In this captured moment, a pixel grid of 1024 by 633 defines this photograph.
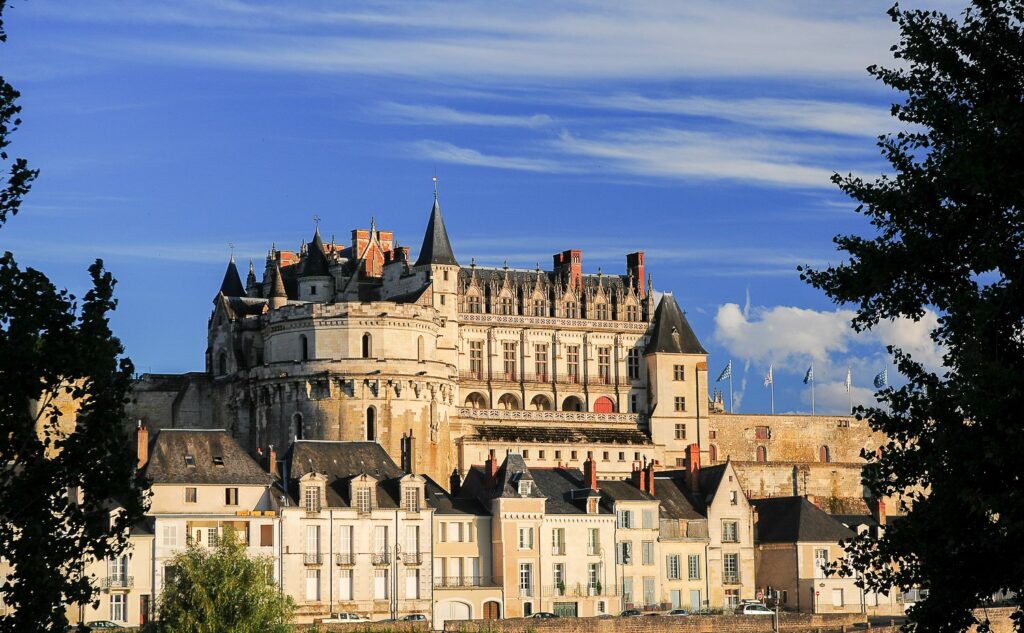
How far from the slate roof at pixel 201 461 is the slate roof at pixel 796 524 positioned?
869 inches

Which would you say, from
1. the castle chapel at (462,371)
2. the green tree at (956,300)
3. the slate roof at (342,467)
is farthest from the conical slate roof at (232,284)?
the green tree at (956,300)

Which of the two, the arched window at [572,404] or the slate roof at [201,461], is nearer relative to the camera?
the slate roof at [201,461]

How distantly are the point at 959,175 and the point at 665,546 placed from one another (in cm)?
5212

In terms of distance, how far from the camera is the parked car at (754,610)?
70.4 meters

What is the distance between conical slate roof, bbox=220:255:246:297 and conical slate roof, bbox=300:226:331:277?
3644 mm

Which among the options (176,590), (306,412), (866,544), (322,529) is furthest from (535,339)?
(866,544)

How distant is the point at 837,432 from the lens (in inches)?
4203

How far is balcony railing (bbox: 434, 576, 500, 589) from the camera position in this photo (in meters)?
70.7

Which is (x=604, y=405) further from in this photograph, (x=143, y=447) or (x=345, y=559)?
(x=143, y=447)

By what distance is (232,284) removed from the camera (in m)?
102

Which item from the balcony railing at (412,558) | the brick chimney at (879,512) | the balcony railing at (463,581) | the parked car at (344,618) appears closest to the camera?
the parked car at (344,618)

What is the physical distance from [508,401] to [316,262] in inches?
489

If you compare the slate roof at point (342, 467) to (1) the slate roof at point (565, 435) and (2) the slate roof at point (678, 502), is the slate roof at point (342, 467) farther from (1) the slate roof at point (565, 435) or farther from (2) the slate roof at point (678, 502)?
(1) the slate roof at point (565, 435)

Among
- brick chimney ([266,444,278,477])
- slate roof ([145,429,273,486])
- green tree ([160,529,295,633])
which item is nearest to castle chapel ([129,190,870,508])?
brick chimney ([266,444,278,477])
